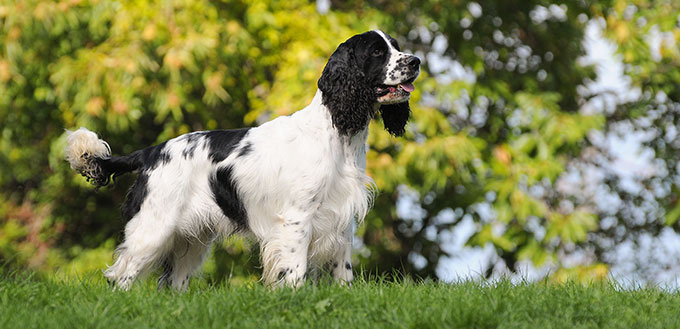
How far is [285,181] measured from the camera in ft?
17.6

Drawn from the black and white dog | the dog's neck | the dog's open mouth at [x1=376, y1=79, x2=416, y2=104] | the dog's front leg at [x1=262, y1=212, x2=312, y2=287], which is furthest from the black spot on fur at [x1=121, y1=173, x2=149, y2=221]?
A: the dog's open mouth at [x1=376, y1=79, x2=416, y2=104]

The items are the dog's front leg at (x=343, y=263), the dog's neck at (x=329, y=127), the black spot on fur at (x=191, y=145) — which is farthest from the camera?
the black spot on fur at (x=191, y=145)

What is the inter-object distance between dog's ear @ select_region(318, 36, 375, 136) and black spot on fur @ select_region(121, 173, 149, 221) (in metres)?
1.46

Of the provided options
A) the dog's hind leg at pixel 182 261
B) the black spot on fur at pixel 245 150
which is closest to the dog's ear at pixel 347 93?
the black spot on fur at pixel 245 150

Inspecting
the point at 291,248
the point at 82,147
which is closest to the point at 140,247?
the point at 82,147

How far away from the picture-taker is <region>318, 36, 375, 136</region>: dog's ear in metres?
5.33

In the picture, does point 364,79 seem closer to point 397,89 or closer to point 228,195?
point 397,89

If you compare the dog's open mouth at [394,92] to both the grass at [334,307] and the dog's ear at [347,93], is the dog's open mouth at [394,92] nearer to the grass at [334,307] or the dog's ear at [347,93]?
the dog's ear at [347,93]

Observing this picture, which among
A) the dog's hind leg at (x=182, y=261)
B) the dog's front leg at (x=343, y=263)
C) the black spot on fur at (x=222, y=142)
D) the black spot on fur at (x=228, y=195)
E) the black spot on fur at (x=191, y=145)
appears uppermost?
the black spot on fur at (x=222, y=142)

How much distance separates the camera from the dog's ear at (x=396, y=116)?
5.94 meters

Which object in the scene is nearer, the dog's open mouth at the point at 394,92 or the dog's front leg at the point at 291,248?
the dog's front leg at the point at 291,248

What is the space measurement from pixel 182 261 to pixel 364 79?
1.98 m

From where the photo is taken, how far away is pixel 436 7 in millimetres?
10820

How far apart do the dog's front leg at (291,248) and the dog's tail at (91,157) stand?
1.54 m
